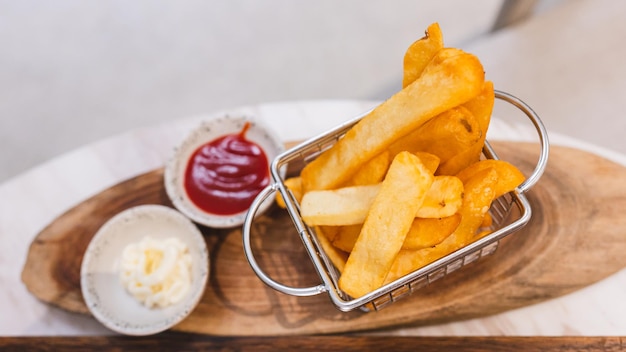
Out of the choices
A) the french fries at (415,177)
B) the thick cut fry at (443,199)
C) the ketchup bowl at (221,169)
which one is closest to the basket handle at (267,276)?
the french fries at (415,177)

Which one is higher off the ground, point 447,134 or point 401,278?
point 447,134

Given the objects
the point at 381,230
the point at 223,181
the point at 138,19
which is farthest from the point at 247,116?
the point at 138,19

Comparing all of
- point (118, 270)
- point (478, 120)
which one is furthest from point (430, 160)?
point (118, 270)

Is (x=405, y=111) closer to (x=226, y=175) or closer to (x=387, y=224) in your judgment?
(x=387, y=224)

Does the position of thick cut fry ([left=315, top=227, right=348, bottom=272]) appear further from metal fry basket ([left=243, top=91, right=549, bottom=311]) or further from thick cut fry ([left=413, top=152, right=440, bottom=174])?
thick cut fry ([left=413, top=152, right=440, bottom=174])

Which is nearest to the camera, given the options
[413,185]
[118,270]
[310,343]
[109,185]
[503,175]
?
[413,185]

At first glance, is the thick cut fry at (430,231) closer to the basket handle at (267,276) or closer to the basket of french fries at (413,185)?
the basket of french fries at (413,185)

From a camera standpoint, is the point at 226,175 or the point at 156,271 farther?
the point at 226,175
